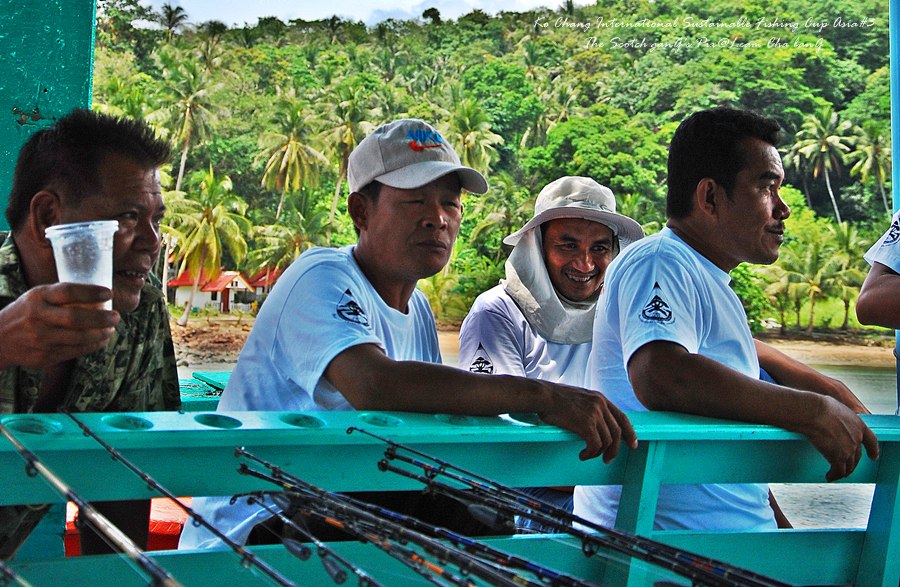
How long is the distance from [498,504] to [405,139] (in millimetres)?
1305

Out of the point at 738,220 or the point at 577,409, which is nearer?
the point at 577,409

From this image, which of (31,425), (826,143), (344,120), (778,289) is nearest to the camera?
(31,425)

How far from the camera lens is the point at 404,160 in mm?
2516

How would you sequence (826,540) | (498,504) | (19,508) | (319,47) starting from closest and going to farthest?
(498,504)
(19,508)
(826,540)
(319,47)

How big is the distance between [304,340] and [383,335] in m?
0.28

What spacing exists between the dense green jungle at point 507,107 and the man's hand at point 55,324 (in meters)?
30.2

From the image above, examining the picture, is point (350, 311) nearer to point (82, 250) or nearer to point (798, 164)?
point (82, 250)

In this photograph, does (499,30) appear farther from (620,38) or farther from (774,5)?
(774,5)

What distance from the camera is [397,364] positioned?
1.95m

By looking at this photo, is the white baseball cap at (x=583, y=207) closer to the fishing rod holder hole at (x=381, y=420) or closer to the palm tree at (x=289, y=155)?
the fishing rod holder hole at (x=381, y=420)

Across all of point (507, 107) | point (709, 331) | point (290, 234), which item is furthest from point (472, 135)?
point (709, 331)

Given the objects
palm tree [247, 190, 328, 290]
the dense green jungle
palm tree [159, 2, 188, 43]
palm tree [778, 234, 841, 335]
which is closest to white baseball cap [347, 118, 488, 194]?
the dense green jungle

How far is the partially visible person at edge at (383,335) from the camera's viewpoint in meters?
1.87

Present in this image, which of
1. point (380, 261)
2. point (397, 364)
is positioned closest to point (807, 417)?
point (397, 364)
